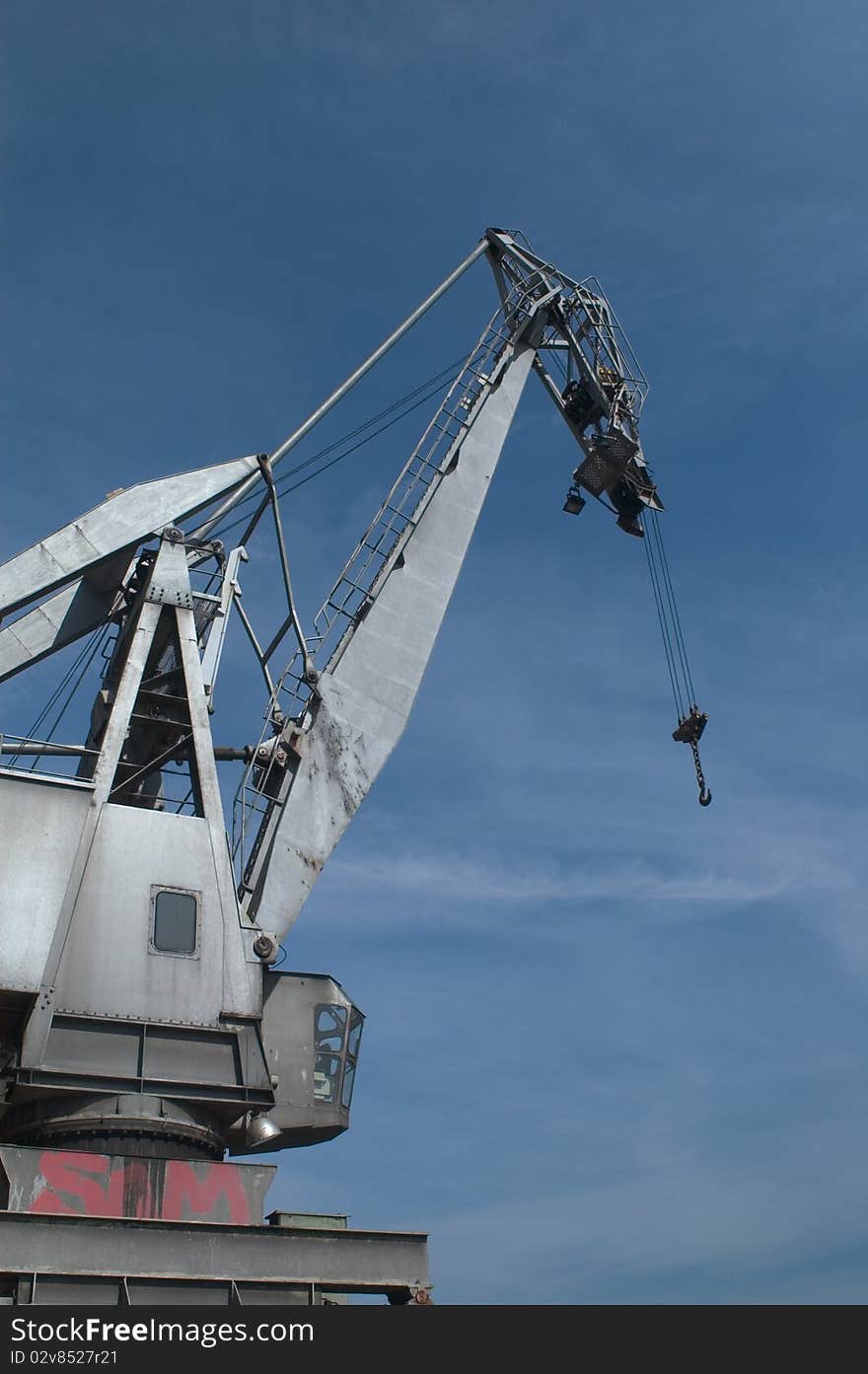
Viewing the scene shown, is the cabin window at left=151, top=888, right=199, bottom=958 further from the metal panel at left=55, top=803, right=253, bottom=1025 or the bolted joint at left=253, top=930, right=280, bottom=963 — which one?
the bolted joint at left=253, top=930, right=280, bottom=963

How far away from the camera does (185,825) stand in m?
15.6

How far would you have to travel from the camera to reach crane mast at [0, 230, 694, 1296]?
14.3 metres

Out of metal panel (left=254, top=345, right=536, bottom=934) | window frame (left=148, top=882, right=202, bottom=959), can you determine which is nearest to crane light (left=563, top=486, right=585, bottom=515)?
metal panel (left=254, top=345, right=536, bottom=934)

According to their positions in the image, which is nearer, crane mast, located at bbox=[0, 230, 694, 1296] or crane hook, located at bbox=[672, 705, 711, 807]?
crane mast, located at bbox=[0, 230, 694, 1296]

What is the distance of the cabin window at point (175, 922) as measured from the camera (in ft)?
49.0

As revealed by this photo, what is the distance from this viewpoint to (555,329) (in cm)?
2262

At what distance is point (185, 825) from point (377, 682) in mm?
4637

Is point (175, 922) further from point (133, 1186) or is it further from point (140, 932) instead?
point (133, 1186)

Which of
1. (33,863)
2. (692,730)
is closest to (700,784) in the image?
(692,730)

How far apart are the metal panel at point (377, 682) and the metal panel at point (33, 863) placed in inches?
125

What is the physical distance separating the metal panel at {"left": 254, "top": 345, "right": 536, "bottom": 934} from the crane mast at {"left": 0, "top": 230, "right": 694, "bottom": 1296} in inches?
1.2

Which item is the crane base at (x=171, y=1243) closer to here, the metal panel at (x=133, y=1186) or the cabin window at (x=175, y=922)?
the metal panel at (x=133, y=1186)
